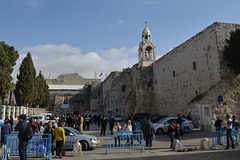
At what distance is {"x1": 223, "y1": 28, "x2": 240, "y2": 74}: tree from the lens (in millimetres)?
13609

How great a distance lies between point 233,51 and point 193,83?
4903mm

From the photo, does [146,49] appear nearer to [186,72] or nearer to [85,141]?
[186,72]

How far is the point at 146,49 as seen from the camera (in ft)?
98.4

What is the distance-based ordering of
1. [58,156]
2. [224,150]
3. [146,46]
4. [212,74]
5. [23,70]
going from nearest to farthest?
[58,156], [224,150], [212,74], [23,70], [146,46]

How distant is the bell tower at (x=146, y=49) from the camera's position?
1133 inches

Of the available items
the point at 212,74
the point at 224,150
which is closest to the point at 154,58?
the point at 212,74

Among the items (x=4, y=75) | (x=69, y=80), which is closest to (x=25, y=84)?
(x=4, y=75)

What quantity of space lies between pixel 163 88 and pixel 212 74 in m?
9.47

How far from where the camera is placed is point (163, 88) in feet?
79.7

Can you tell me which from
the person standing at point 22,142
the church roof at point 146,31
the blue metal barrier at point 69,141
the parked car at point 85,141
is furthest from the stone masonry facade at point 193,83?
the person standing at point 22,142

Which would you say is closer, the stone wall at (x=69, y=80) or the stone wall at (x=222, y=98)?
Answer: the stone wall at (x=222, y=98)

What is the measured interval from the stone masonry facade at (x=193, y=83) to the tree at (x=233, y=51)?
0.35 m

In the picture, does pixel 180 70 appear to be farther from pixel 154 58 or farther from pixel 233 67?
pixel 154 58

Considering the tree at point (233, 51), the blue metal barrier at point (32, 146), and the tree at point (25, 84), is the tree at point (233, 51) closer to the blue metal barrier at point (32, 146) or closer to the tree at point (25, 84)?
the blue metal barrier at point (32, 146)
